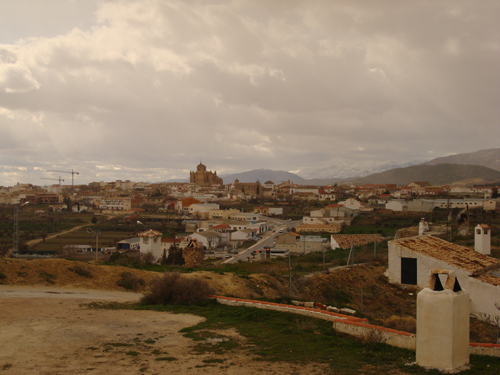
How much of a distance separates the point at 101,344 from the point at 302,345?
3607 millimetres

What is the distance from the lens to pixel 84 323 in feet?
28.0

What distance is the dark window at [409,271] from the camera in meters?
16.5

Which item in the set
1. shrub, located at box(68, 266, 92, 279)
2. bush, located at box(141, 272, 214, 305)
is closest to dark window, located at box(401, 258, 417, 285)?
bush, located at box(141, 272, 214, 305)

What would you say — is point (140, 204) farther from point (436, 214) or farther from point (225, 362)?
point (225, 362)

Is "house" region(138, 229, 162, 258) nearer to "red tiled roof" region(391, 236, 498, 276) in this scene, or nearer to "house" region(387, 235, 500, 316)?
"house" region(387, 235, 500, 316)

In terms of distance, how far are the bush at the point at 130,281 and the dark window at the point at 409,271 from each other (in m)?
10.5

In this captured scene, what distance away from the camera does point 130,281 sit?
13.8 m

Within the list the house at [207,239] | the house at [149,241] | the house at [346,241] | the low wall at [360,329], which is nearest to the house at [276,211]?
the house at [207,239]

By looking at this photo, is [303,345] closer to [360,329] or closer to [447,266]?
[360,329]

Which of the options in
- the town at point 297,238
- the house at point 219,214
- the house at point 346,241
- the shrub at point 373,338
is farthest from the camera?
the house at point 219,214

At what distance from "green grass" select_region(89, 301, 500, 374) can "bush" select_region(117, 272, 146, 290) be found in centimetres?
472

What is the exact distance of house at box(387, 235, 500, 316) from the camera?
46.5ft

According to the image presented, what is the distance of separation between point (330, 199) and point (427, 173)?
12934 centimetres

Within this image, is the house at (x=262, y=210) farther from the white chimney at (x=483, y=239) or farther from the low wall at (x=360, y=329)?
the low wall at (x=360, y=329)
